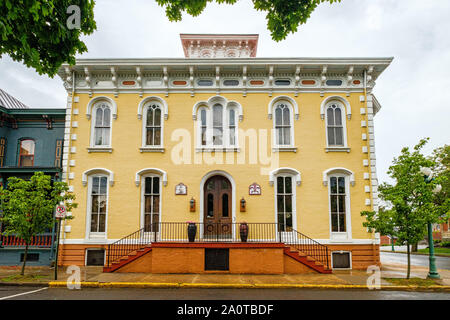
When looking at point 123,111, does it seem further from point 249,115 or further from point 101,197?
point 249,115

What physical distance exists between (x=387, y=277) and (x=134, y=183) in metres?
11.4

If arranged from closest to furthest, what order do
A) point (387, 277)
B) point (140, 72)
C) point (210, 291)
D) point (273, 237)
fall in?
1. point (210, 291)
2. point (387, 277)
3. point (273, 237)
4. point (140, 72)

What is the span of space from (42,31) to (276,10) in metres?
5.59

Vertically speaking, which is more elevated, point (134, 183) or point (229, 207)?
point (134, 183)

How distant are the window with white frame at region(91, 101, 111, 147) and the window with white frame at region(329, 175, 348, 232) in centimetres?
1098

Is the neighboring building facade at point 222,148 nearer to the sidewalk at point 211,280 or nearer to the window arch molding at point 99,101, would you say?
the window arch molding at point 99,101

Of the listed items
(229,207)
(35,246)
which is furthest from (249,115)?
(35,246)

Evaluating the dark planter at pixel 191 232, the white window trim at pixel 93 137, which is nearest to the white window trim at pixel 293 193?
the dark planter at pixel 191 232

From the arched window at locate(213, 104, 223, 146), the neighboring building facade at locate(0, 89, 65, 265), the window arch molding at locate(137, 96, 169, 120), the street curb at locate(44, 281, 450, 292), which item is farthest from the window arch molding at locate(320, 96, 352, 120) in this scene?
the neighboring building facade at locate(0, 89, 65, 265)

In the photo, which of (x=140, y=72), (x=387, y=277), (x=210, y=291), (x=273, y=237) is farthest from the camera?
(x=140, y=72)

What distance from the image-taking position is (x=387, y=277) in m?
12.2

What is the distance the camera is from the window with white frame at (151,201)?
14711 millimetres

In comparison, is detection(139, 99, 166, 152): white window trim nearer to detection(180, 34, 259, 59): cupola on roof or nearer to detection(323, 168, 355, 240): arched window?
detection(180, 34, 259, 59): cupola on roof

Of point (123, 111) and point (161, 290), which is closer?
point (161, 290)
